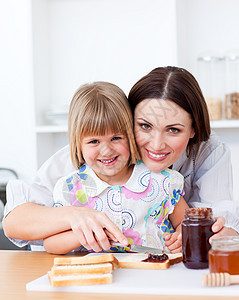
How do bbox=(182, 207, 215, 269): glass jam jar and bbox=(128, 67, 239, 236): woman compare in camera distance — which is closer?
bbox=(182, 207, 215, 269): glass jam jar

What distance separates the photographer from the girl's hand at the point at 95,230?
3.76 feet

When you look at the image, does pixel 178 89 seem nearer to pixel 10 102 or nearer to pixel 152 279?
pixel 152 279

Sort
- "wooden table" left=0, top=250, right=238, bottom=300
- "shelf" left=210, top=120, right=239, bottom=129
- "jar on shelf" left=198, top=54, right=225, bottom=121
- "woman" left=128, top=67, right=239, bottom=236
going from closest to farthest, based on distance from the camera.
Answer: "wooden table" left=0, top=250, right=238, bottom=300 → "woman" left=128, top=67, right=239, bottom=236 → "shelf" left=210, top=120, right=239, bottom=129 → "jar on shelf" left=198, top=54, right=225, bottom=121

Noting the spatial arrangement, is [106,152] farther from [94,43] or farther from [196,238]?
[94,43]

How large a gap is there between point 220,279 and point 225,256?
0.05 metres

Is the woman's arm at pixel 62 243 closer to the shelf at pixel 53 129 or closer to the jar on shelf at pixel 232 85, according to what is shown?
the shelf at pixel 53 129

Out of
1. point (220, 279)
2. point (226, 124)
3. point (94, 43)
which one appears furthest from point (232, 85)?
point (220, 279)

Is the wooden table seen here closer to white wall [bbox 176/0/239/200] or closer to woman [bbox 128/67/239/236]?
woman [bbox 128/67/239/236]

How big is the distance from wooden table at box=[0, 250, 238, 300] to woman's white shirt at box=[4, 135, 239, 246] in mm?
153

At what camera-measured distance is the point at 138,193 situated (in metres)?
1.43

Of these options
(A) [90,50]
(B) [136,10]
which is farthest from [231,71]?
(A) [90,50]

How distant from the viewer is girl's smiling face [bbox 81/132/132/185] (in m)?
1.34

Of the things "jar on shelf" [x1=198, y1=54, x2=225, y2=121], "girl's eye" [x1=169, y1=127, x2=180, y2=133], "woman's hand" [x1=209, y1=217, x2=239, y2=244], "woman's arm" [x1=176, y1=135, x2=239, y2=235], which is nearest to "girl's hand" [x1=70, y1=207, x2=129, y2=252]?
"woman's hand" [x1=209, y1=217, x2=239, y2=244]

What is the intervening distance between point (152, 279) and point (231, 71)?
1833 millimetres
